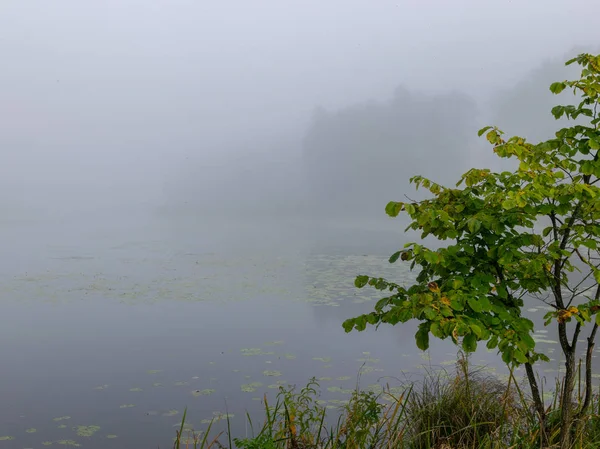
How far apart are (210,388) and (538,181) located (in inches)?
199

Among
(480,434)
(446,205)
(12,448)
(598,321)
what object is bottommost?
(12,448)

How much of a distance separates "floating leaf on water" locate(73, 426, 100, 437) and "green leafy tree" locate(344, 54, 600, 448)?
149 inches

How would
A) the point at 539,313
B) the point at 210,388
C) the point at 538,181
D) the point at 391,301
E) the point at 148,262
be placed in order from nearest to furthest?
the point at 538,181 < the point at 391,301 < the point at 210,388 < the point at 539,313 < the point at 148,262

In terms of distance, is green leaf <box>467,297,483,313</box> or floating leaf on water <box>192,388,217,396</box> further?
floating leaf on water <box>192,388,217,396</box>

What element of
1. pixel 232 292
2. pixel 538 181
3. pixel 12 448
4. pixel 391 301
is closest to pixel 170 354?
pixel 12 448

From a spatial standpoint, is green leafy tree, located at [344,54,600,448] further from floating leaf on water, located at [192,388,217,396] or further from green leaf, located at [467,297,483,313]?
floating leaf on water, located at [192,388,217,396]

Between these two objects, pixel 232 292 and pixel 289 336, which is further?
pixel 232 292

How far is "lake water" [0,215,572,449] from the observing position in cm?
581

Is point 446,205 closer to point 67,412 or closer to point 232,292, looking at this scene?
point 67,412

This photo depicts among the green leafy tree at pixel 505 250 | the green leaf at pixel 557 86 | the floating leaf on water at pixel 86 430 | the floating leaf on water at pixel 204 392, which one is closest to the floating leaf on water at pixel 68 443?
the floating leaf on water at pixel 86 430

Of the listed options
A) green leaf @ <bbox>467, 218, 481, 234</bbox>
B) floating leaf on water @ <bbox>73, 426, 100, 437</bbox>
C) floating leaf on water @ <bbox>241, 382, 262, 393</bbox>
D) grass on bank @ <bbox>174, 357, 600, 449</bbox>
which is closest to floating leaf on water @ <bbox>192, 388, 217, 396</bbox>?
floating leaf on water @ <bbox>241, 382, 262, 393</bbox>

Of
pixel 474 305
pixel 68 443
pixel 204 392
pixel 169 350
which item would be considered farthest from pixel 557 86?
pixel 169 350

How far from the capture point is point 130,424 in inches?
220

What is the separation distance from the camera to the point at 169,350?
8406mm
